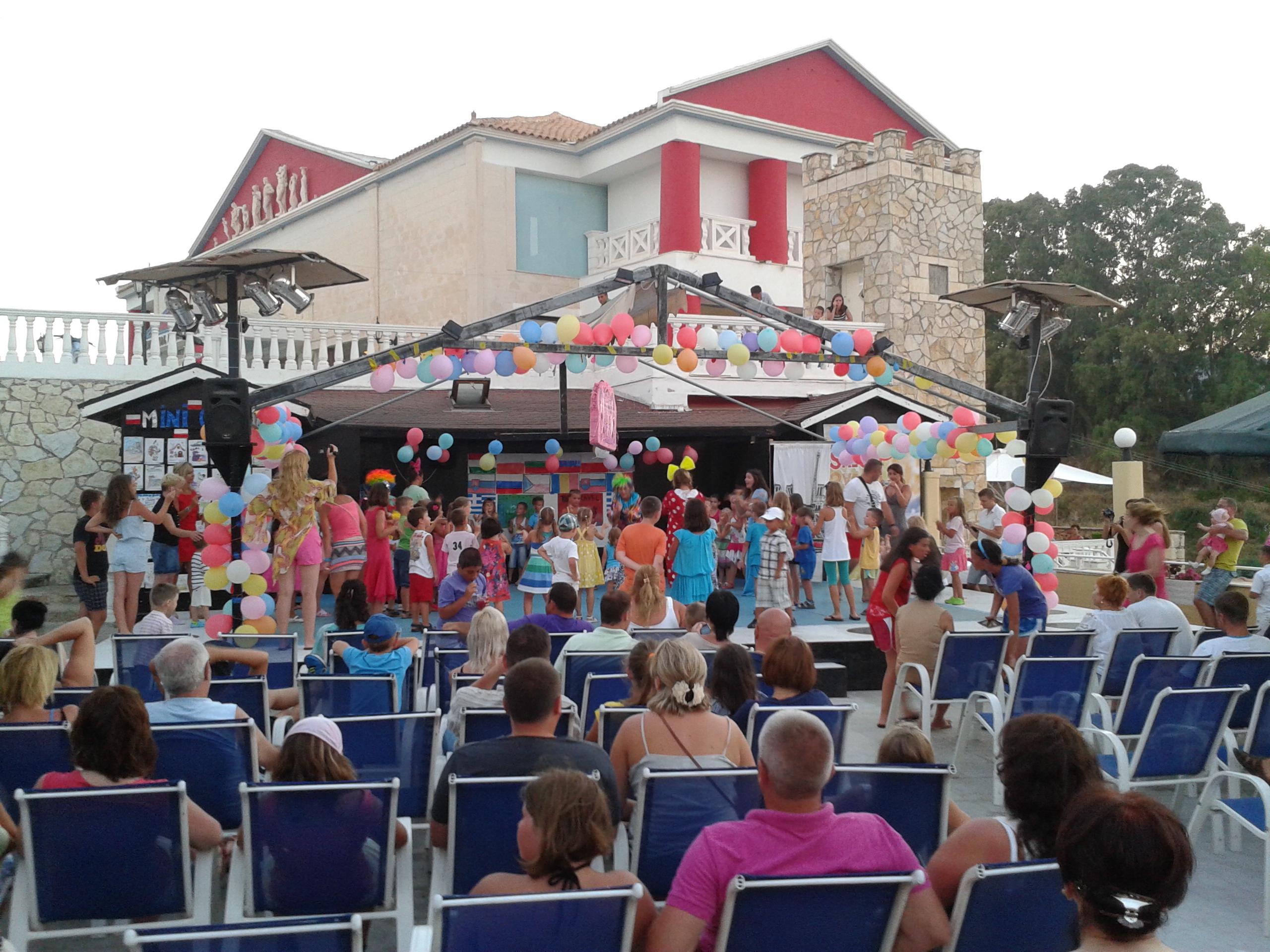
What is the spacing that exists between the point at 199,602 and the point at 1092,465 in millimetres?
33707

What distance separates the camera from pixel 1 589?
6.75m

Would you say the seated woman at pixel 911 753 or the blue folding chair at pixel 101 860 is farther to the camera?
the seated woman at pixel 911 753

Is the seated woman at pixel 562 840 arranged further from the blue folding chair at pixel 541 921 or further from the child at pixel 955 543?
the child at pixel 955 543

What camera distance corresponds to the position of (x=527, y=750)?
3.61 meters

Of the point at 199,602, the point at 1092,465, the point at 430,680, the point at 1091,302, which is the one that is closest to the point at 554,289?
the point at 199,602

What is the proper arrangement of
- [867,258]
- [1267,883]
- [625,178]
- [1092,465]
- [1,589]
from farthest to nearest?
[1092,465] < [625,178] < [867,258] < [1,589] < [1267,883]

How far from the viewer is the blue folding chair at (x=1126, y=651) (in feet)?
22.3

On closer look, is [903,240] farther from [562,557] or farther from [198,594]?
[198,594]

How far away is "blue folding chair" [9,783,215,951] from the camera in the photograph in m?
3.29

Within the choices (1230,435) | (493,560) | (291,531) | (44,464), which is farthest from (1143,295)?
(291,531)

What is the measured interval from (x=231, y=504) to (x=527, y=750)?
5.90m

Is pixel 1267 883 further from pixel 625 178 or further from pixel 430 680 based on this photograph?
pixel 625 178

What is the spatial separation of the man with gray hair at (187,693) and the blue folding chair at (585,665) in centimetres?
191

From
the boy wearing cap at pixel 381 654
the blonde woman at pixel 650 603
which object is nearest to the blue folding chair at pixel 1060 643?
the blonde woman at pixel 650 603
